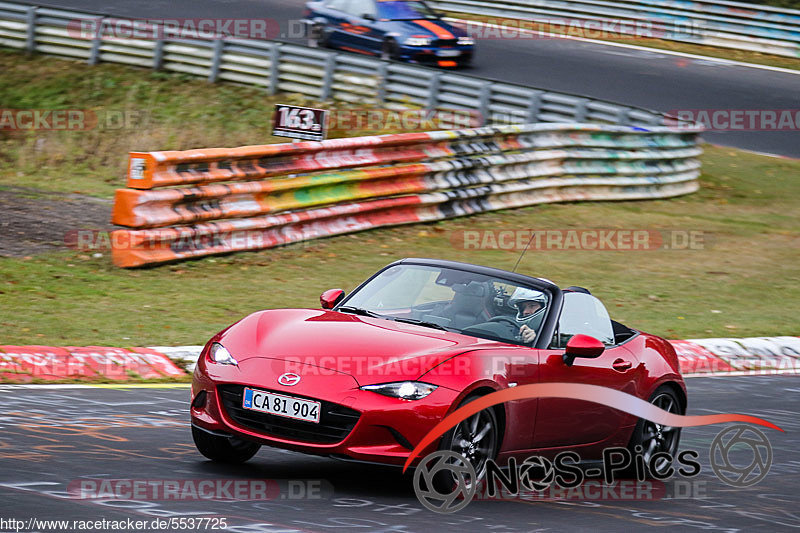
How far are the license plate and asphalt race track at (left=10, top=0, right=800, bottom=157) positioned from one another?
20.7 metres

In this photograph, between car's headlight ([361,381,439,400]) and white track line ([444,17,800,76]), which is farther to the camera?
white track line ([444,17,800,76])

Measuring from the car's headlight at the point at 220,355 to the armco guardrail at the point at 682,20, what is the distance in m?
27.8

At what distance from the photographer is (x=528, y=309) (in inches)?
299

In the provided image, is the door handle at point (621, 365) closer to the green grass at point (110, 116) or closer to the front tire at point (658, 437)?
the front tire at point (658, 437)

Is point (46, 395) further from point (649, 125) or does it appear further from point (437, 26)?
point (437, 26)

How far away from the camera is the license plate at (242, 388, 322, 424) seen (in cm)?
627

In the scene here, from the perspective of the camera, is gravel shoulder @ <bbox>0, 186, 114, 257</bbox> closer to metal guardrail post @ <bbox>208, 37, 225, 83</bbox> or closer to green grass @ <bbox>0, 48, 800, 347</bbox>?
green grass @ <bbox>0, 48, 800, 347</bbox>

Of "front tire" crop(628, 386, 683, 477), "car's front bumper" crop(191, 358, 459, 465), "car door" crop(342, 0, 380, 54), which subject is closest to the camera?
"car's front bumper" crop(191, 358, 459, 465)

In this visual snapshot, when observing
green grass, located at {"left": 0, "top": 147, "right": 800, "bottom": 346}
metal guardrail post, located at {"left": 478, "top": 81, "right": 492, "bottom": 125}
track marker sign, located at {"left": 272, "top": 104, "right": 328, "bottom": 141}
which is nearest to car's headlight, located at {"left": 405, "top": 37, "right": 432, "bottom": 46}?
metal guardrail post, located at {"left": 478, "top": 81, "right": 492, "bottom": 125}

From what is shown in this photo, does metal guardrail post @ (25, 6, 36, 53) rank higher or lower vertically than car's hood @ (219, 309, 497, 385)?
higher

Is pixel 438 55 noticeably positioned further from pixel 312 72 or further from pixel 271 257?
pixel 271 257

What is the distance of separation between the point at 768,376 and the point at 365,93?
12534mm

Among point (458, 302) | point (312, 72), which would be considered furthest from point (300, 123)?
point (312, 72)

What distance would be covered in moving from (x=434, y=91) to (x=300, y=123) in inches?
318
